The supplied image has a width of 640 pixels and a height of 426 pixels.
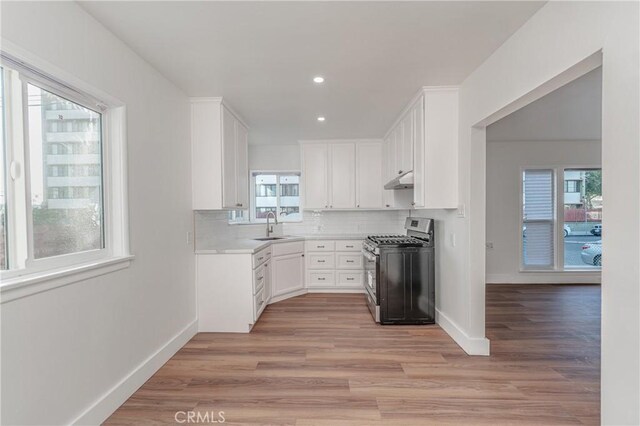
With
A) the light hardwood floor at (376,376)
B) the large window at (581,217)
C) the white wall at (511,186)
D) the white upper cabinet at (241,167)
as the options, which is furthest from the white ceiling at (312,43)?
the large window at (581,217)

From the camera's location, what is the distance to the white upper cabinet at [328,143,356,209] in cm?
488

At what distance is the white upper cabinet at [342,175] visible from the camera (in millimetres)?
4875

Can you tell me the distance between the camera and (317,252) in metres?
4.68

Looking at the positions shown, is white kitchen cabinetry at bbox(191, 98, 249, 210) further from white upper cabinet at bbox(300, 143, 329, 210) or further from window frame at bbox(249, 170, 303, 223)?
window frame at bbox(249, 170, 303, 223)

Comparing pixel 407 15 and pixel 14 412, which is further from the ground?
pixel 407 15

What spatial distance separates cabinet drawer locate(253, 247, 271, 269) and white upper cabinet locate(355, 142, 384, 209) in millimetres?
1700

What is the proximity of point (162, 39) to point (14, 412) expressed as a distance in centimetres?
215

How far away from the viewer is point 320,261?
15.4 feet

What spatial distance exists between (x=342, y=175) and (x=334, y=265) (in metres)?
1.43

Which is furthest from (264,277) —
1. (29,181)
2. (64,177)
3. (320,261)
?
(29,181)

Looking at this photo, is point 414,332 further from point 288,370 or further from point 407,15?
point 407,15

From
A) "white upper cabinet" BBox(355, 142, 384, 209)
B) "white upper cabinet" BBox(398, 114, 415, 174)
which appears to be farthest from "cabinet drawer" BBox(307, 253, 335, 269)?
"white upper cabinet" BBox(398, 114, 415, 174)

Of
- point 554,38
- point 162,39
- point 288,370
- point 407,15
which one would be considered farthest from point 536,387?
point 162,39

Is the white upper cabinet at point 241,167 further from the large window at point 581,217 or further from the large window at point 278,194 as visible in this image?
the large window at point 581,217
